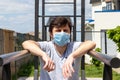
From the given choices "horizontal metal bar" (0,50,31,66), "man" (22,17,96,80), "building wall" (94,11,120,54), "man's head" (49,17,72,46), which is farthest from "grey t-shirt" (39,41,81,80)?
"building wall" (94,11,120,54)

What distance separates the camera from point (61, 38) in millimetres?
3092

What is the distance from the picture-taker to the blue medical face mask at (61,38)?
310cm

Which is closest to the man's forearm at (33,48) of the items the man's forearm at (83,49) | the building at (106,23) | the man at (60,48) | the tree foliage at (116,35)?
the man at (60,48)

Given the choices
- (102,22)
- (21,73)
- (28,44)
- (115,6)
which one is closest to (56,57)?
(28,44)

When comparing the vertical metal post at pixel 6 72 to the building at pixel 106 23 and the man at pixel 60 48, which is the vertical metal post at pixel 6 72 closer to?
the man at pixel 60 48

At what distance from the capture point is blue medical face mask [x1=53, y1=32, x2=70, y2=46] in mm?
3102

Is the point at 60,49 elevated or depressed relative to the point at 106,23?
depressed

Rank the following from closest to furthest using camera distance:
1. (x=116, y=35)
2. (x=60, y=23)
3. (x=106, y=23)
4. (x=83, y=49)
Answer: (x=83, y=49) < (x=60, y=23) < (x=116, y=35) < (x=106, y=23)

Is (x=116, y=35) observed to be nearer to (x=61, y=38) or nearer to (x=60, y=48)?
(x=60, y=48)

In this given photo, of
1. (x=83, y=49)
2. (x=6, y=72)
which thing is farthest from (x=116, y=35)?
(x=6, y=72)

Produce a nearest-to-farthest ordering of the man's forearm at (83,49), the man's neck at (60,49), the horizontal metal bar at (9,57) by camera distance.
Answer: the horizontal metal bar at (9,57) < the man's forearm at (83,49) < the man's neck at (60,49)

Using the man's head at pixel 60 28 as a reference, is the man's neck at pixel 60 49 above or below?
below

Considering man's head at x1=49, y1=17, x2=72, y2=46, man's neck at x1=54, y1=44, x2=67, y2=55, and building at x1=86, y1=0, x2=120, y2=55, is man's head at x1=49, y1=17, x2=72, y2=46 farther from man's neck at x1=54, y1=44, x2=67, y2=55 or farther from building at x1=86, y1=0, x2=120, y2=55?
building at x1=86, y1=0, x2=120, y2=55

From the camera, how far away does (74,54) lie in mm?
3004
